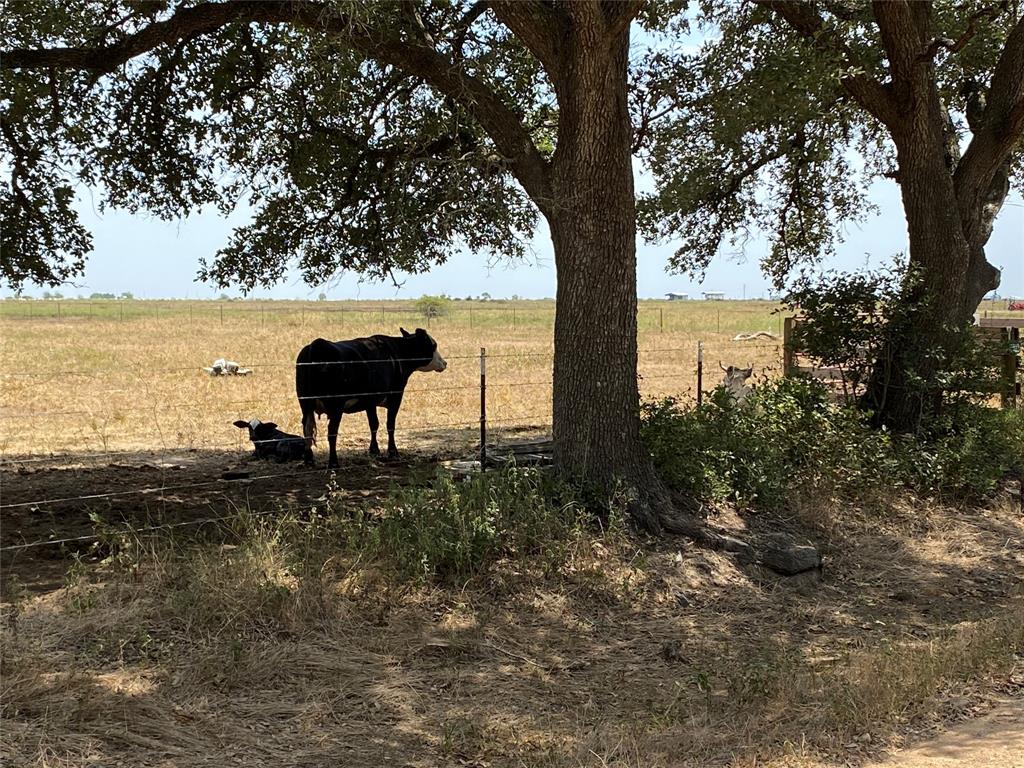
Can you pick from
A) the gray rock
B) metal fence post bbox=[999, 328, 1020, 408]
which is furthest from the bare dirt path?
metal fence post bbox=[999, 328, 1020, 408]

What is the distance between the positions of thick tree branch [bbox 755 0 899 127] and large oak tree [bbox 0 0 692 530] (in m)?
3.20

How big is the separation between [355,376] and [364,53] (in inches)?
178

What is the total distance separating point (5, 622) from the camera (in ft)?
18.8

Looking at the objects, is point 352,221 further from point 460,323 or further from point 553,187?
point 460,323

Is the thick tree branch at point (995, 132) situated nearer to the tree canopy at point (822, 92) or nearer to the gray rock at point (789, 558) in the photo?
the tree canopy at point (822, 92)

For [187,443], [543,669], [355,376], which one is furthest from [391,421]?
[543,669]

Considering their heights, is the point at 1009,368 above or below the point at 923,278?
below

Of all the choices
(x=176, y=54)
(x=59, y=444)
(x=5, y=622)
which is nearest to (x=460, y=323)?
(x=59, y=444)

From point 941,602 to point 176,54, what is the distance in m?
9.43

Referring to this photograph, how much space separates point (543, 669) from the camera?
5859 mm

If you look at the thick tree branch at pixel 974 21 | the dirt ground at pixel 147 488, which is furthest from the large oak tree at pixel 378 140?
the thick tree branch at pixel 974 21

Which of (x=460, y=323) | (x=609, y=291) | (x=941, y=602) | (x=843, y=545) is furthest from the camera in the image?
(x=460, y=323)

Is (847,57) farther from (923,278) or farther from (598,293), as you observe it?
(598,293)

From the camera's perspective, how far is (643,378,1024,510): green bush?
29.8 ft
